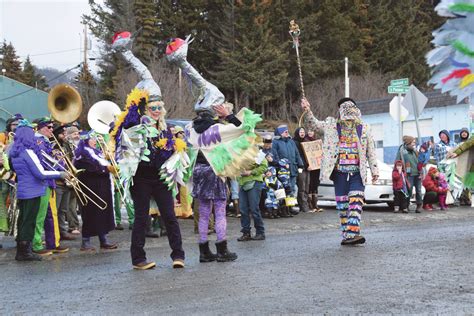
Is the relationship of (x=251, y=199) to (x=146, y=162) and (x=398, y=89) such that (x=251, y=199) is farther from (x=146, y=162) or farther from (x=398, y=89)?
(x=398, y=89)

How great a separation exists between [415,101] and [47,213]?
1127 cm

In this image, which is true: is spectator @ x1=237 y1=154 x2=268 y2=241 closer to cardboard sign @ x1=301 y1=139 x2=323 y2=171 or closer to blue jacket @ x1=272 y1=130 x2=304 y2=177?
blue jacket @ x1=272 y1=130 x2=304 y2=177

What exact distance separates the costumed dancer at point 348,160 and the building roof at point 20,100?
31.4 m

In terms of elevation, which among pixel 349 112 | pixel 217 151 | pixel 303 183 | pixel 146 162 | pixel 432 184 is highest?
pixel 349 112

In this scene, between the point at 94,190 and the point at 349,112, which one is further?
the point at 94,190

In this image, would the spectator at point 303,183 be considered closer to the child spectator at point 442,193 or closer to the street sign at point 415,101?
Result: the child spectator at point 442,193

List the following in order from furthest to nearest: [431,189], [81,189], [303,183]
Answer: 1. [431,189]
2. [303,183]
3. [81,189]

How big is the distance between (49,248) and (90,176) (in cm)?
123

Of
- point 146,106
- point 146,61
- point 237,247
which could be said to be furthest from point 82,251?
point 146,61

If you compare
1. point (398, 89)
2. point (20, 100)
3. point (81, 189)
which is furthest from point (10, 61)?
point (81, 189)

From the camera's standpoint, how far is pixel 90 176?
11.0 metres

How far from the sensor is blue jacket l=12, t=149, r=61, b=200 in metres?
9.82

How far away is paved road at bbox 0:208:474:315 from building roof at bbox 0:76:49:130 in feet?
101

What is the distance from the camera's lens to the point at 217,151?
28.3 ft
